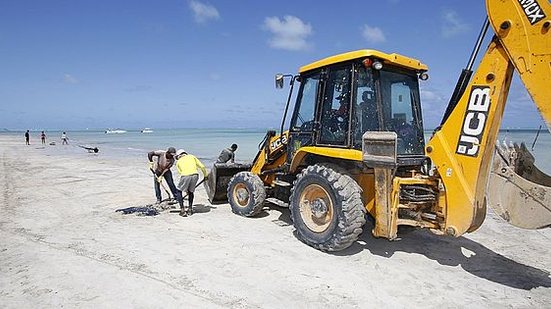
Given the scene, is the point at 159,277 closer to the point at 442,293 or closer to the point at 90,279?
the point at 90,279

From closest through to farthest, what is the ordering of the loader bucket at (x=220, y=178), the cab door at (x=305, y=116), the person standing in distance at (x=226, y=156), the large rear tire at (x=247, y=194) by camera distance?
the cab door at (x=305, y=116) → the large rear tire at (x=247, y=194) → the loader bucket at (x=220, y=178) → the person standing in distance at (x=226, y=156)

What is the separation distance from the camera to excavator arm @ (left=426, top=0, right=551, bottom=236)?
137 inches

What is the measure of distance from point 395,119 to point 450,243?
2.17 m

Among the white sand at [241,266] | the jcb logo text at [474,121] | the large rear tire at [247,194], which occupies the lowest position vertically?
the white sand at [241,266]

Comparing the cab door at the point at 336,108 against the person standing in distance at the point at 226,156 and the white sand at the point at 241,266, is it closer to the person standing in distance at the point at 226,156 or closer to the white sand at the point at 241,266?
the white sand at the point at 241,266

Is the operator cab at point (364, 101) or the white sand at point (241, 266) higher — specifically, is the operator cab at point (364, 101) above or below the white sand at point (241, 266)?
above

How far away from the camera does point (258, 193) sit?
6.77m

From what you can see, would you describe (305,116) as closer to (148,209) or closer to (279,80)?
(279,80)

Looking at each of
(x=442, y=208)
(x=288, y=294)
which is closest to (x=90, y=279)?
(x=288, y=294)

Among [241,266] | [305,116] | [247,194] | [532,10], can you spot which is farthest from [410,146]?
[247,194]

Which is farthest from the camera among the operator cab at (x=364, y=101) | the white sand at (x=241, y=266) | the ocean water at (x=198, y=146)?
the ocean water at (x=198, y=146)

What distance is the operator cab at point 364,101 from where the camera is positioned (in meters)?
4.87

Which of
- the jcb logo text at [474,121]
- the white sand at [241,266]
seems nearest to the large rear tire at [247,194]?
the white sand at [241,266]

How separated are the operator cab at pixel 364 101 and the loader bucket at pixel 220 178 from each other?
2.68 metres
